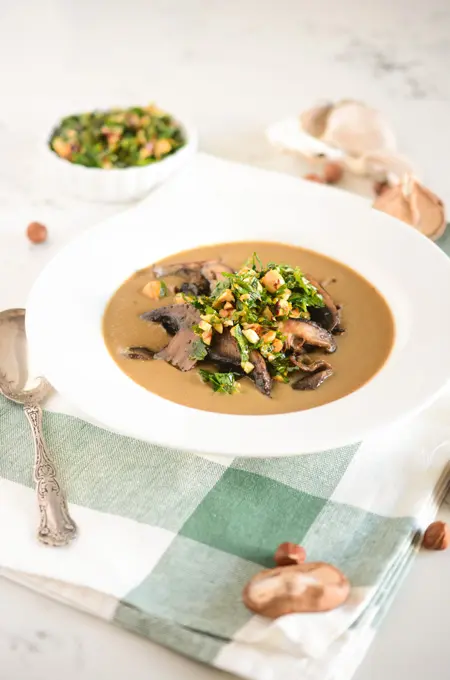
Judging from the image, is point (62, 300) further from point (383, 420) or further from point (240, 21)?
point (240, 21)

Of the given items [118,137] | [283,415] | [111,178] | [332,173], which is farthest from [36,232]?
[283,415]

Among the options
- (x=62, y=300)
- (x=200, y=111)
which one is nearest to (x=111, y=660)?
(x=62, y=300)

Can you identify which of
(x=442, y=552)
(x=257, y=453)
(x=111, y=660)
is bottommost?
(x=111, y=660)

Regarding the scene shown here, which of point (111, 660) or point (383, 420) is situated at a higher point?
point (383, 420)

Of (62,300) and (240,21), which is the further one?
(240,21)

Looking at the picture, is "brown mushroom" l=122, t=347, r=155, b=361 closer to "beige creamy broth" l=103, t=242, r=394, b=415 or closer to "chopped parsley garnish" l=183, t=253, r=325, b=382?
"beige creamy broth" l=103, t=242, r=394, b=415

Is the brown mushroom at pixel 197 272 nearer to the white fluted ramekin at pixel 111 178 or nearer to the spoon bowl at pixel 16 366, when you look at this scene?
the spoon bowl at pixel 16 366

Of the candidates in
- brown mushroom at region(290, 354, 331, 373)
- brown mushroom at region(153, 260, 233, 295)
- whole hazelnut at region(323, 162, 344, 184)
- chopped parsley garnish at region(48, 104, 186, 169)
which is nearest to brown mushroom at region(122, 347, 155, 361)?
brown mushroom at region(153, 260, 233, 295)

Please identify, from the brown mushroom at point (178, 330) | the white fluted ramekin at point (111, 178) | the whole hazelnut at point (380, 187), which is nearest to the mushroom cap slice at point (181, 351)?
the brown mushroom at point (178, 330)
